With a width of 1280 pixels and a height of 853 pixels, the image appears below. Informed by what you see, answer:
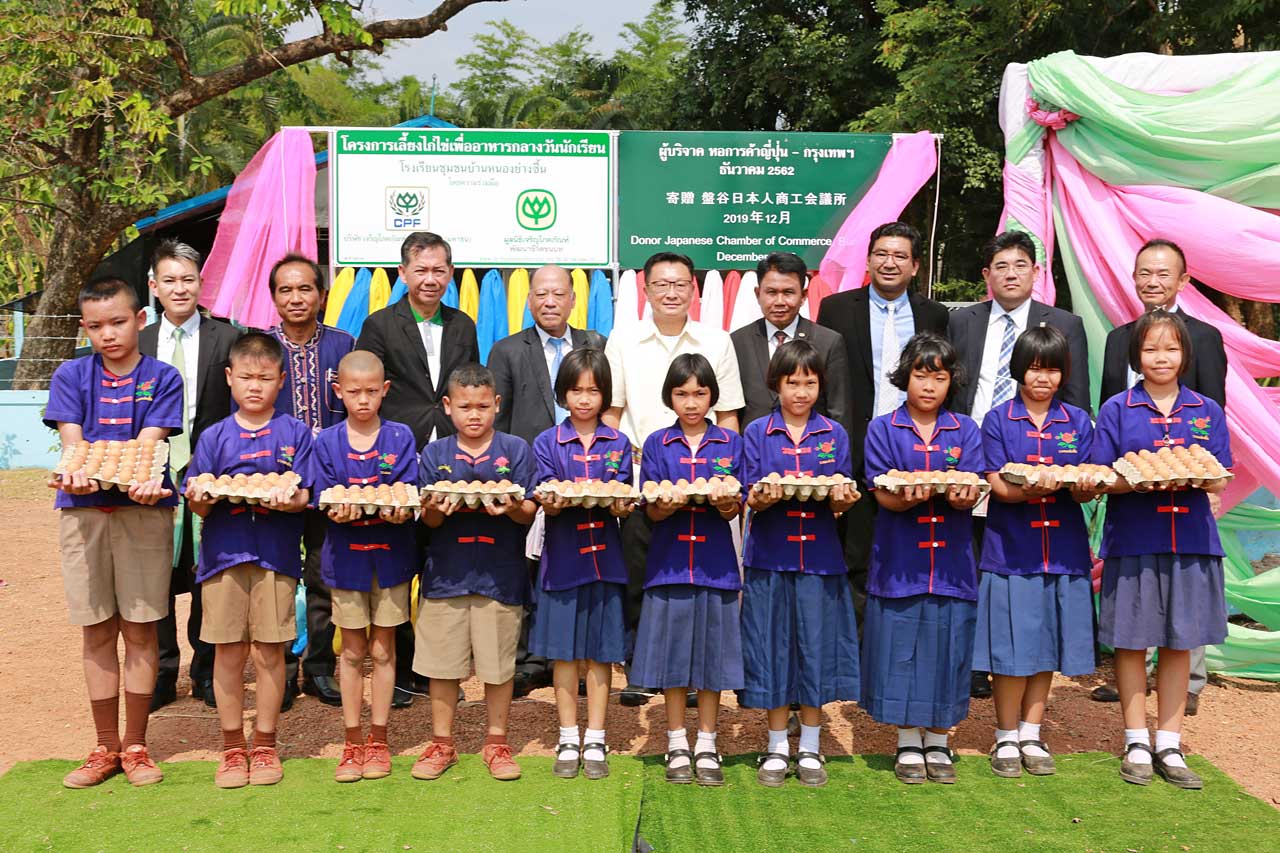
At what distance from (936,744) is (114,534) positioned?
319 cm

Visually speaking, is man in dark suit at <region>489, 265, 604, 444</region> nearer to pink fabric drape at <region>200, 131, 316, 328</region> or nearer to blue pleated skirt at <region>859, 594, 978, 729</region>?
blue pleated skirt at <region>859, 594, 978, 729</region>

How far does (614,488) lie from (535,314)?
134cm

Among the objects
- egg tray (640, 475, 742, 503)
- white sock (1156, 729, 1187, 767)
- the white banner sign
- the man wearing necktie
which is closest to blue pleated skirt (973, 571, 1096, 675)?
white sock (1156, 729, 1187, 767)

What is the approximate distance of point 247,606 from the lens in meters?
4.28

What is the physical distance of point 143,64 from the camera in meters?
13.2

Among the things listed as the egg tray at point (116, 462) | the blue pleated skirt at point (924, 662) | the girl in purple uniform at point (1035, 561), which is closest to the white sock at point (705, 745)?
the blue pleated skirt at point (924, 662)

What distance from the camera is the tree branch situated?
13398 mm

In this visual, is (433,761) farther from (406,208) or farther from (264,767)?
(406,208)

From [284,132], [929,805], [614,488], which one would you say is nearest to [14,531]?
[284,132]

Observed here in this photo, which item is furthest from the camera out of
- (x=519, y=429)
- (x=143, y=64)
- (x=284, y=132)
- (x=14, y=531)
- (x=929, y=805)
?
(x=143, y=64)

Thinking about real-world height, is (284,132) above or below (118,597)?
above

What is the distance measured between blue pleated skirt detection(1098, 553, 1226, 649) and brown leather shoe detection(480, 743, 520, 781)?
2.30m

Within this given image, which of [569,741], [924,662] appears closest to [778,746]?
[924,662]

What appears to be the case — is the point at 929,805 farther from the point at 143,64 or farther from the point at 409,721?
the point at 143,64
